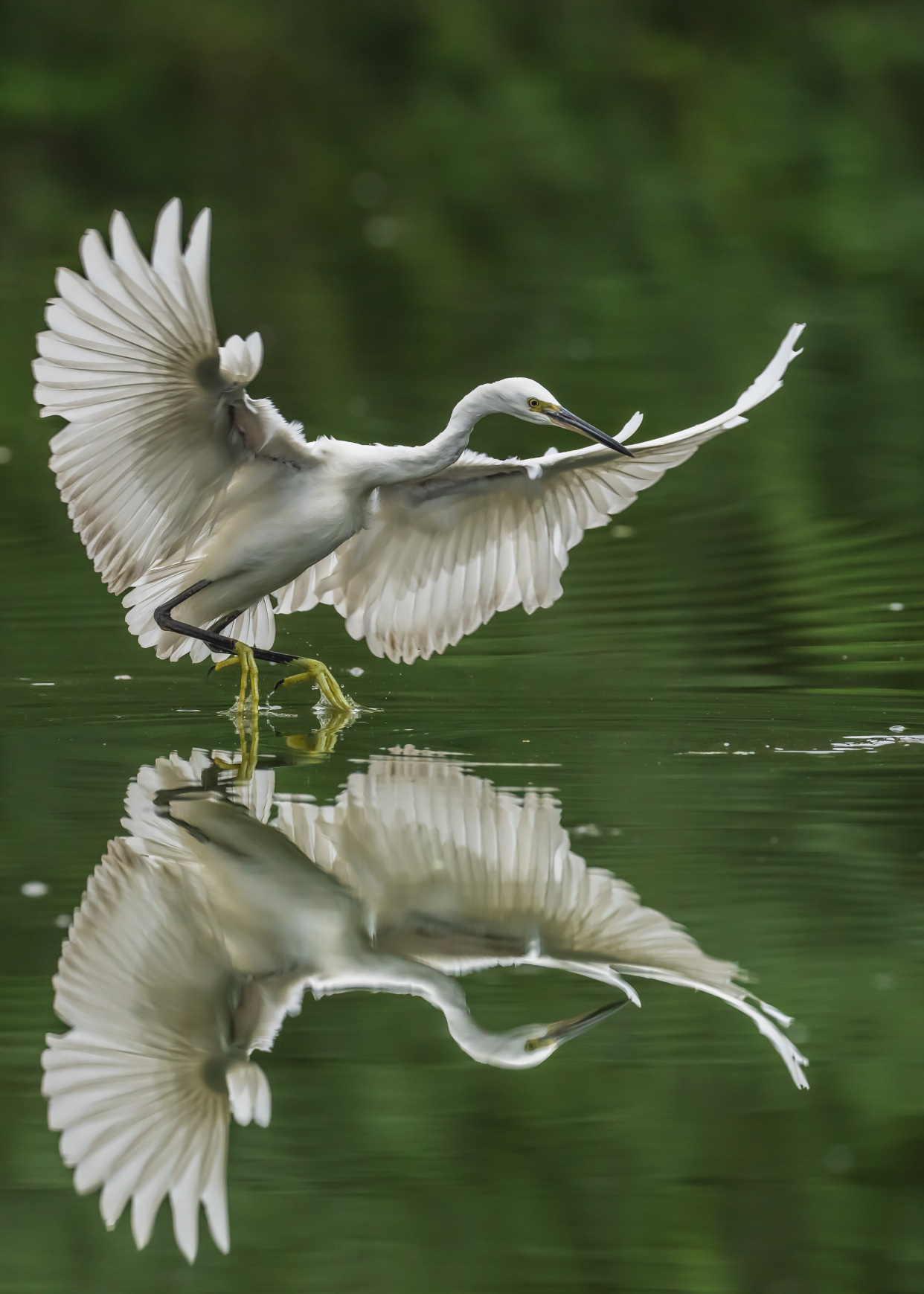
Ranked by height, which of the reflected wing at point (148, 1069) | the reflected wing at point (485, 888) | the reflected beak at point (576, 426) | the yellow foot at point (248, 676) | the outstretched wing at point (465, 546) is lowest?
the reflected wing at point (148, 1069)

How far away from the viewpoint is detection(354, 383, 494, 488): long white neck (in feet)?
23.0

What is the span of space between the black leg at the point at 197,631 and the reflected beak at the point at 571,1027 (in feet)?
10.4

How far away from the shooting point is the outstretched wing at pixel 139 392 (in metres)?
5.97

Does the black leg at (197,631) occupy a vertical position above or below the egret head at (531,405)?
below

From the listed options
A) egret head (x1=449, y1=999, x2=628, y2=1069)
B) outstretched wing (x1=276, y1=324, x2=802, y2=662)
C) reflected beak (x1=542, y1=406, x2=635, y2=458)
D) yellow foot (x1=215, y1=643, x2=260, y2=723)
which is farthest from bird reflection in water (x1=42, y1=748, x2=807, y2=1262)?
outstretched wing (x1=276, y1=324, x2=802, y2=662)

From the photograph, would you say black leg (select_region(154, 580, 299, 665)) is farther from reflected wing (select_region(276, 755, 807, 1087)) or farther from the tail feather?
reflected wing (select_region(276, 755, 807, 1087))

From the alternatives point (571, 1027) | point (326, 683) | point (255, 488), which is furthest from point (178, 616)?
point (571, 1027)

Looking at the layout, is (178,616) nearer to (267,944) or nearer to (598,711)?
(598,711)

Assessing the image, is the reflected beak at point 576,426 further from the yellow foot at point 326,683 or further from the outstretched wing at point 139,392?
the yellow foot at point 326,683

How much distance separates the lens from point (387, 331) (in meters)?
15.3

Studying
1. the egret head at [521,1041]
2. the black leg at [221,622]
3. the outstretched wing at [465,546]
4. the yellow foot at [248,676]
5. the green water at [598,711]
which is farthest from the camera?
the black leg at [221,622]

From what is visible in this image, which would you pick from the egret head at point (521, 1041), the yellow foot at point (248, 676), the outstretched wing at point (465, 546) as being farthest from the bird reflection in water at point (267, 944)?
the outstretched wing at point (465, 546)

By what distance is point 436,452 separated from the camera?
23.2 ft

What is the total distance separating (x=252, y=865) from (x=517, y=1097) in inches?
58.9
